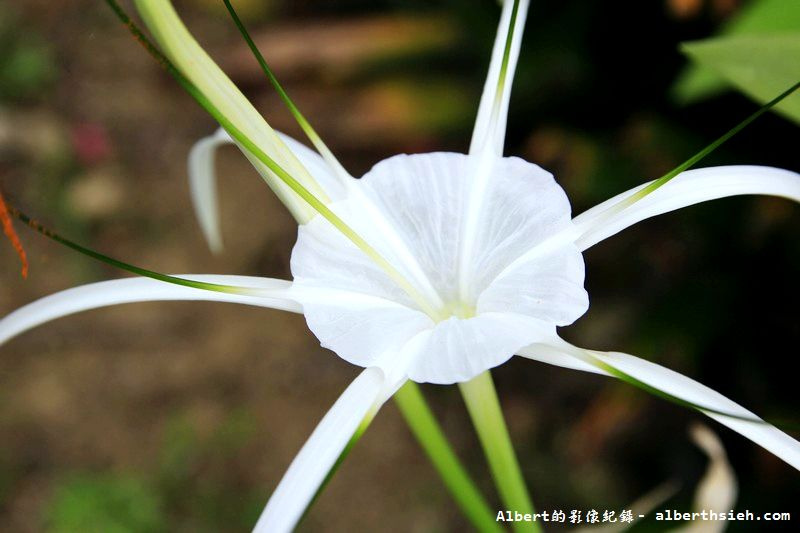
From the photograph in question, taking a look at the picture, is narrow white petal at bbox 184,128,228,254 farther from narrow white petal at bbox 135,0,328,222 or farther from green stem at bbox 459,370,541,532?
green stem at bbox 459,370,541,532

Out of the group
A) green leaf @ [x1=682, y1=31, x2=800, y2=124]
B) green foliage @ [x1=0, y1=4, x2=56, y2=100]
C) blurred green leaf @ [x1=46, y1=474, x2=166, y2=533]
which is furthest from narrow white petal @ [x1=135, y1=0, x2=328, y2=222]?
green foliage @ [x1=0, y1=4, x2=56, y2=100]

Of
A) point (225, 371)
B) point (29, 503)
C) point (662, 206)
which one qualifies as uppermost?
point (225, 371)

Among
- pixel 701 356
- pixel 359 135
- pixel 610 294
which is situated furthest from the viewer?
pixel 359 135

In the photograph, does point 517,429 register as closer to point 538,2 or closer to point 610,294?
point 610,294

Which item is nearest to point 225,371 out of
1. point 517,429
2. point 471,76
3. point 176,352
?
point 176,352

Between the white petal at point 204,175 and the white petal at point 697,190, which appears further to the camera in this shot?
the white petal at point 204,175

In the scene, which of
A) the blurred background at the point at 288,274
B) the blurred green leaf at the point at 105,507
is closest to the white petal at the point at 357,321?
the blurred background at the point at 288,274

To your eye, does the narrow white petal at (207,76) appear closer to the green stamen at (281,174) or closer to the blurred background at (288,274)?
the green stamen at (281,174)

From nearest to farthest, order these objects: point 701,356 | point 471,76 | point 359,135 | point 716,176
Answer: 1. point 716,176
2. point 701,356
3. point 471,76
4. point 359,135
